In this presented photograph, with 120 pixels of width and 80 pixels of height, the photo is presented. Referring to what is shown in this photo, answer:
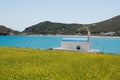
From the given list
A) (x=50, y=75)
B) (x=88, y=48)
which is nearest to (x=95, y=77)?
(x=50, y=75)

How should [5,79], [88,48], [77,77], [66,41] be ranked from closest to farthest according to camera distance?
1. [5,79]
2. [77,77]
3. [88,48]
4. [66,41]

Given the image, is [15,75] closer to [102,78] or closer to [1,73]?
[1,73]

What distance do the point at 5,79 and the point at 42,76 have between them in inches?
79.5

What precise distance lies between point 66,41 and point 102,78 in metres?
45.8

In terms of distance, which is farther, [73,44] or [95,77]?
[73,44]

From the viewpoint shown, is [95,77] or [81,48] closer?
[95,77]

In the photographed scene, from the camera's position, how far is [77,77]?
14742mm

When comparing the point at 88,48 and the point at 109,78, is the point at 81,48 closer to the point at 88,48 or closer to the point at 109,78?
the point at 88,48

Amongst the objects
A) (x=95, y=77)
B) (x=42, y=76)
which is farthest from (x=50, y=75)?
(x=95, y=77)

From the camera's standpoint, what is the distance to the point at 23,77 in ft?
48.1

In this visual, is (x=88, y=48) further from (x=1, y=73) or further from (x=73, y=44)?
(x=1, y=73)

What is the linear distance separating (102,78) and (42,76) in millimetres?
3092

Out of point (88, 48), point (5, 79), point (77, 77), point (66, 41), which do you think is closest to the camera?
point (5, 79)

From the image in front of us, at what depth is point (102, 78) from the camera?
14.0m
